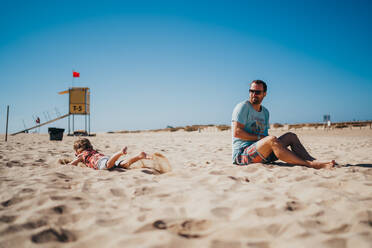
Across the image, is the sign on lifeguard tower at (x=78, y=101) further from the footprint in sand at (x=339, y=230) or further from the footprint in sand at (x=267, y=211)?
the footprint in sand at (x=339, y=230)

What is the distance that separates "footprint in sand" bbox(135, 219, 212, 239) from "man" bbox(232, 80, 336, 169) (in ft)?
6.08

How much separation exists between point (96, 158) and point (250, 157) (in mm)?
2570

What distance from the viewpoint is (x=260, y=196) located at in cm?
189

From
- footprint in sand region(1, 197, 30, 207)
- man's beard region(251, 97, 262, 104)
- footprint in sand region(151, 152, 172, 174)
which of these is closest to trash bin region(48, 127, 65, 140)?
footprint in sand region(151, 152, 172, 174)

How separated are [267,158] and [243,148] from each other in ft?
1.38

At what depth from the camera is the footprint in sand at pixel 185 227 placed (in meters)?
1.38

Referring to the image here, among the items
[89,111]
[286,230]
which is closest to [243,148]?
[286,230]

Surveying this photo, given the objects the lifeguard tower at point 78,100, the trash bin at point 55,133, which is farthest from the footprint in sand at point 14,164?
the lifeguard tower at point 78,100

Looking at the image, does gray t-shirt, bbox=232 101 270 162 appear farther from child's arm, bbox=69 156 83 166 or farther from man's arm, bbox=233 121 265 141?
child's arm, bbox=69 156 83 166

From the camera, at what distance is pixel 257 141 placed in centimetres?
321

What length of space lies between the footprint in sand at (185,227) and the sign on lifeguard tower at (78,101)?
1856 cm

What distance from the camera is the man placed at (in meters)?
3.01

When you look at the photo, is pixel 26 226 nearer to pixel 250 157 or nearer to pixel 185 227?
pixel 185 227

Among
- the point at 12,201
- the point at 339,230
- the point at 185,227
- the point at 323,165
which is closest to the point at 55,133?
the point at 12,201
